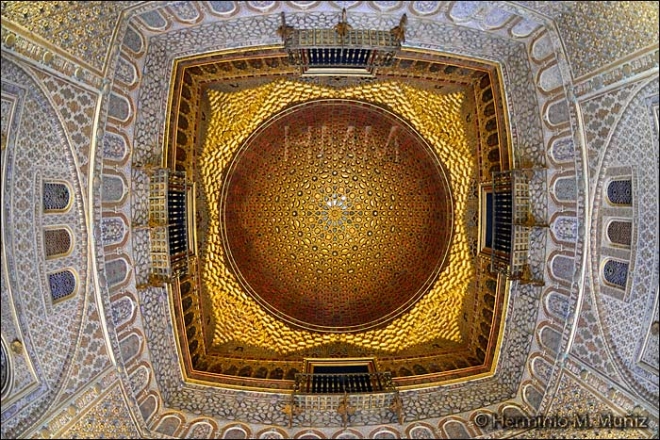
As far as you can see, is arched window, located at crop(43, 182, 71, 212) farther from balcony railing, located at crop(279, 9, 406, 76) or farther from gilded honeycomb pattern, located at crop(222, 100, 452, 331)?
balcony railing, located at crop(279, 9, 406, 76)

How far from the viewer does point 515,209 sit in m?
10.0

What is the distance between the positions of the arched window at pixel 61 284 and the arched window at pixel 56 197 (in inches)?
51.8

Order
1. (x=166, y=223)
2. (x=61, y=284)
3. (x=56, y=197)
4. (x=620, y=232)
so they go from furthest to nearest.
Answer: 1. (x=166, y=223)
2. (x=620, y=232)
3. (x=61, y=284)
4. (x=56, y=197)

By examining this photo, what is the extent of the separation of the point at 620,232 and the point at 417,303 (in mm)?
5816

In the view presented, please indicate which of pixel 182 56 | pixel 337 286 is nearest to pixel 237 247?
pixel 337 286

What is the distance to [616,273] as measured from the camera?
28.5 feet

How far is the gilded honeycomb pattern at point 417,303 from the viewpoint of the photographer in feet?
37.9

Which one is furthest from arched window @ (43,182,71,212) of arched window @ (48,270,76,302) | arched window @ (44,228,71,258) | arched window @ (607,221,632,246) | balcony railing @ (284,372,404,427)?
arched window @ (607,221,632,246)

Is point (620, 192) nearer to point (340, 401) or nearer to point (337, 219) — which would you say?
point (337, 219)

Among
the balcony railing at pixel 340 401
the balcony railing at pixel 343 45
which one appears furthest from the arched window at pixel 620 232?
the balcony railing at pixel 340 401

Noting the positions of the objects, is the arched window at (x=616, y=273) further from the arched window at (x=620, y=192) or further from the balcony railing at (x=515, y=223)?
the balcony railing at (x=515, y=223)

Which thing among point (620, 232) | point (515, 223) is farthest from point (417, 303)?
point (620, 232)

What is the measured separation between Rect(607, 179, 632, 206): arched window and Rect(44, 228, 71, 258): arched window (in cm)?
1134

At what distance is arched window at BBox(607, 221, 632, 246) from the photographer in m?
8.36
